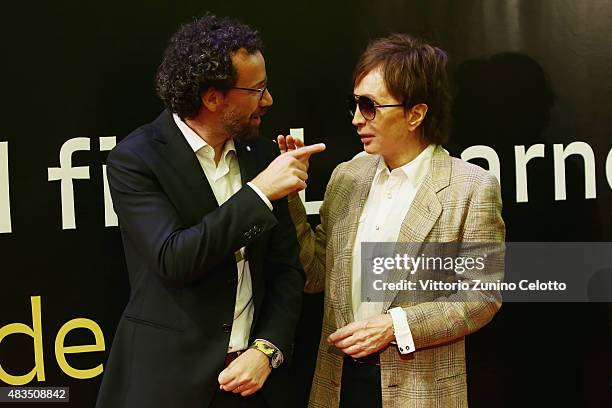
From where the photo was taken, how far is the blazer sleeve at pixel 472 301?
7.73 feet

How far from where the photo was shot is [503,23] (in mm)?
3184

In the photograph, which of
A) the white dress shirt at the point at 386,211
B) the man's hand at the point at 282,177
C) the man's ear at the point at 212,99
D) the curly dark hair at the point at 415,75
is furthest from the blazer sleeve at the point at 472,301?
the man's ear at the point at 212,99

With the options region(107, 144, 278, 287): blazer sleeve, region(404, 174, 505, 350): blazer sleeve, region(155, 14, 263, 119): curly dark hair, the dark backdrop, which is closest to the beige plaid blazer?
region(404, 174, 505, 350): blazer sleeve

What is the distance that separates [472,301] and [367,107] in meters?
0.69

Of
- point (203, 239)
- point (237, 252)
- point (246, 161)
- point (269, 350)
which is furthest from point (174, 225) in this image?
point (269, 350)

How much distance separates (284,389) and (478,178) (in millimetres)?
887

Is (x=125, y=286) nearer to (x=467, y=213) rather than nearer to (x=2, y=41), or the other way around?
(x=2, y=41)

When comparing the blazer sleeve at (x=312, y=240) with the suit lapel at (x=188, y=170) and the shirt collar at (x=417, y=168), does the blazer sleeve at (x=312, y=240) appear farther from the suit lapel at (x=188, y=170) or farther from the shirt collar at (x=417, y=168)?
the suit lapel at (x=188, y=170)

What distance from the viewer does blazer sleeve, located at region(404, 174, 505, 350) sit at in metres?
2.36

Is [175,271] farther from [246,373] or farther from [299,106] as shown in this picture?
[299,106]

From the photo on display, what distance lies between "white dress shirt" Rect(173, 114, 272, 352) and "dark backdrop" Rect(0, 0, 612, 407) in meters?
0.91

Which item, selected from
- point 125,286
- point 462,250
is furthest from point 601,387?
point 125,286

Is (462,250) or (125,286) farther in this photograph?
(125,286)

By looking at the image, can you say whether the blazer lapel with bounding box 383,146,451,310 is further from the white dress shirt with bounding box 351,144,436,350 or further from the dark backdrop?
the dark backdrop
